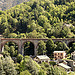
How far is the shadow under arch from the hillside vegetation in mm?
5900

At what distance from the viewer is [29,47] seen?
6475cm

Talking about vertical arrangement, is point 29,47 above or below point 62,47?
below

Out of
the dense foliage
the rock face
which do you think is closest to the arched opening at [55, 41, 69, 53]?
the dense foliage

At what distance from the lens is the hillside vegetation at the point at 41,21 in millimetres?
75812

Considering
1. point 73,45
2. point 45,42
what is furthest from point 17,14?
point 73,45

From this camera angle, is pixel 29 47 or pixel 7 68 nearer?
pixel 7 68

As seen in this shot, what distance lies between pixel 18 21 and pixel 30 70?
54647mm

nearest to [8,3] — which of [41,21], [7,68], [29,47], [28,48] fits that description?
[41,21]

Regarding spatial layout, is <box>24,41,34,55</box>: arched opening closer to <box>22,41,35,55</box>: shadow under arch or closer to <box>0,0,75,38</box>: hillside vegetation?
<box>22,41,35,55</box>: shadow under arch

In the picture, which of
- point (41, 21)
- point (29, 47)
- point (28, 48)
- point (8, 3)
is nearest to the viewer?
point (28, 48)

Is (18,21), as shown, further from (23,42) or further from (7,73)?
(7,73)

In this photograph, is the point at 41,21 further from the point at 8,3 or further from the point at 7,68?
the point at 8,3

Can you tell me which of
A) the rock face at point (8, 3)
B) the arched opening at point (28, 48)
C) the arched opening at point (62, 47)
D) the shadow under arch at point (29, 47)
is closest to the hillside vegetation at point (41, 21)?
the shadow under arch at point (29, 47)

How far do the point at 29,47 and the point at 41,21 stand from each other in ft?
84.4
